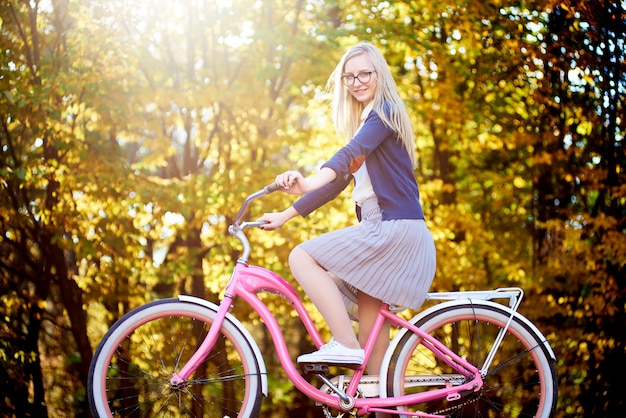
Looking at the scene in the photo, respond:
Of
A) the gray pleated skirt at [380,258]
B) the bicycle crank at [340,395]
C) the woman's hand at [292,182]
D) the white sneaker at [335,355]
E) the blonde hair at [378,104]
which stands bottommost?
the bicycle crank at [340,395]

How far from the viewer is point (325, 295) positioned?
9.84 feet

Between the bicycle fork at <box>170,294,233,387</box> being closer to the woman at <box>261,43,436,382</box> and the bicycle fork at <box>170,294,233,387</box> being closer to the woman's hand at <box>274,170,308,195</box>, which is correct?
the woman at <box>261,43,436,382</box>

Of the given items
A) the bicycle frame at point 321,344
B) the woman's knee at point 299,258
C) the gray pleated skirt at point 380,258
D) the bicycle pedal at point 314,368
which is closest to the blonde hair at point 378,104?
the gray pleated skirt at point 380,258

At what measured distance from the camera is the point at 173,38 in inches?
312

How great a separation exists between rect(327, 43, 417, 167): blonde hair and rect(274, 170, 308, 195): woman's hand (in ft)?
1.73

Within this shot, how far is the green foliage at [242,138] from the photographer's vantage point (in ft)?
20.9

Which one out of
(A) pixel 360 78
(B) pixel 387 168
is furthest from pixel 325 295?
(A) pixel 360 78

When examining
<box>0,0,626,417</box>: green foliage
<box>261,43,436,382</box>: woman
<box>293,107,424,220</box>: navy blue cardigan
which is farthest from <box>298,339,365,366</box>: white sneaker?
→ <box>0,0,626,417</box>: green foliage

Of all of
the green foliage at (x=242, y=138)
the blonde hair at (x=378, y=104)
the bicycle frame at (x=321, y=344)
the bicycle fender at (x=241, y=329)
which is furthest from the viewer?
the green foliage at (x=242, y=138)

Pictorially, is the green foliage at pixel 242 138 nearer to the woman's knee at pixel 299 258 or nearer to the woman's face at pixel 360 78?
the woman's face at pixel 360 78

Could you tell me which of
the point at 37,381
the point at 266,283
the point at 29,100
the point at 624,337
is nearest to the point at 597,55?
the point at 624,337

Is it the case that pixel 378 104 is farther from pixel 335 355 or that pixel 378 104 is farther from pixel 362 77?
pixel 335 355

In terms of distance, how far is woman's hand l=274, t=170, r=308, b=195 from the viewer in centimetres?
279

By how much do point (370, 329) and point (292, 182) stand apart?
86cm
